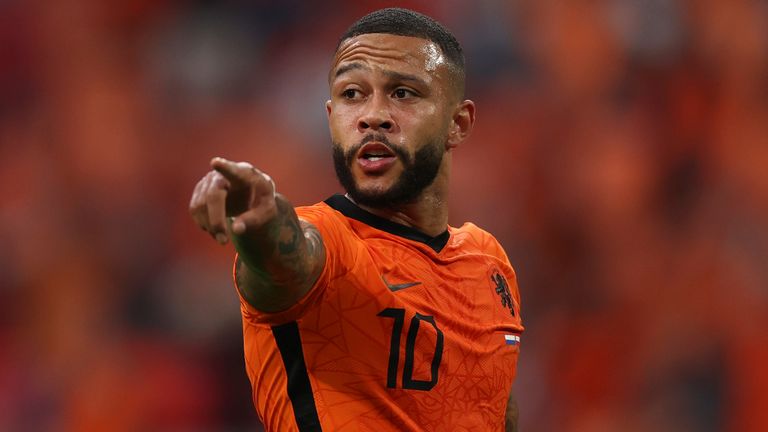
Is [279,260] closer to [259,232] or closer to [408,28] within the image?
[259,232]

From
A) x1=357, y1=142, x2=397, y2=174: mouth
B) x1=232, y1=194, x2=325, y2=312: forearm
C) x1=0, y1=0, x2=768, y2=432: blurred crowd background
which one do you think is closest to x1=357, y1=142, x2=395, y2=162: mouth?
x1=357, y1=142, x2=397, y2=174: mouth

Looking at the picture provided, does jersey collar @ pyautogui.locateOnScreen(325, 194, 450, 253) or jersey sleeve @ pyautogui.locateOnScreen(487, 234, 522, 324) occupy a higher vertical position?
jersey collar @ pyautogui.locateOnScreen(325, 194, 450, 253)

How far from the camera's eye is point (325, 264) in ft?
6.07

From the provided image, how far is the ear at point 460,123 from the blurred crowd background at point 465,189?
2.29 m

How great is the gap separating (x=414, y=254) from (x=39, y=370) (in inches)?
113

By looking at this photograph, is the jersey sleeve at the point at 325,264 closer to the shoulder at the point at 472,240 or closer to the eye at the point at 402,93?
the eye at the point at 402,93

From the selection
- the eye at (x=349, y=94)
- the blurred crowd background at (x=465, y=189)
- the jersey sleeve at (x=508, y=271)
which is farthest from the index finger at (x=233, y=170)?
the blurred crowd background at (x=465, y=189)

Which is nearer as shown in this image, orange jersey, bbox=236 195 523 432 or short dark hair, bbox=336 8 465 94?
orange jersey, bbox=236 195 523 432

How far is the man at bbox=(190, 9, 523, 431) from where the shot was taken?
186 centimetres

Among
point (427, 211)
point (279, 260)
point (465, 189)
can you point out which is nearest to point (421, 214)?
point (427, 211)

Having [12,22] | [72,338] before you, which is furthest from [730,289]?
[12,22]

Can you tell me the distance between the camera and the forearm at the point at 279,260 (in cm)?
162

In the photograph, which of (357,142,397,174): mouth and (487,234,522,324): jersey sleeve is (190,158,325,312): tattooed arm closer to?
(357,142,397,174): mouth

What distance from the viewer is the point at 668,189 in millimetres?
5273
